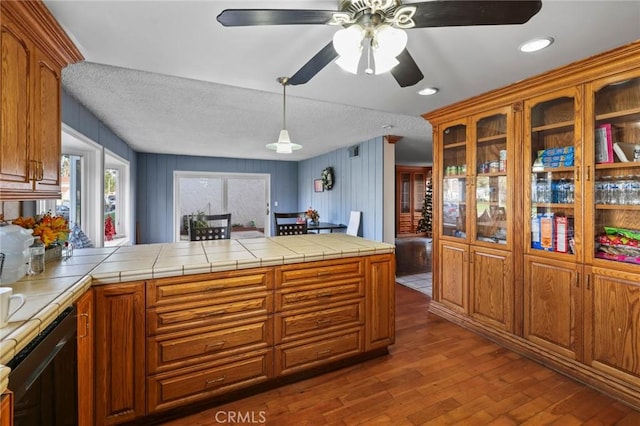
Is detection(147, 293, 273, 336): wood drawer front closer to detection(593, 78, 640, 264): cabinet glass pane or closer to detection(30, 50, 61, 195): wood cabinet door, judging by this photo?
detection(30, 50, 61, 195): wood cabinet door

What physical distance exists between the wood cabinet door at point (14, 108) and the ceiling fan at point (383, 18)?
3.21 ft

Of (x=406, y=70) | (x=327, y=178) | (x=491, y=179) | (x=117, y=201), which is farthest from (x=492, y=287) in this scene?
(x=117, y=201)

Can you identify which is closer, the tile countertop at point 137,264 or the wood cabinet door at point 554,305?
the tile countertop at point 137,264

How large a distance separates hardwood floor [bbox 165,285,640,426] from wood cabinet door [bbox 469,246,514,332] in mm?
311

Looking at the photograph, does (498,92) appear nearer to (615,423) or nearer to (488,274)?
(488,274)

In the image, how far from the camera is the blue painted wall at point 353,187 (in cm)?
497

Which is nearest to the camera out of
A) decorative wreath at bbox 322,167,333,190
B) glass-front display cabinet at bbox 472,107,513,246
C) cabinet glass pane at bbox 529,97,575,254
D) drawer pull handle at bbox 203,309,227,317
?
drawer pull handle at bbox 203,309,227,317

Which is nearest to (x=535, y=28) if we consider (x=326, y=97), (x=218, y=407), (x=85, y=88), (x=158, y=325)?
(x=326, y=97)

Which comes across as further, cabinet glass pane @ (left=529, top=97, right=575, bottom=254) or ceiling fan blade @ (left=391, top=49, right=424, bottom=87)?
cabinet glass pane @ (left=529, top=97, right=575, bottom=254)

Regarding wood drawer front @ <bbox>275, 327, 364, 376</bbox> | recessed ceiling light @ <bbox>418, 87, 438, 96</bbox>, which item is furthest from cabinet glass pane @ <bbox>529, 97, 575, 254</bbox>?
wood drawer front @ <bbox>275, 327, 364, 376</bbox>

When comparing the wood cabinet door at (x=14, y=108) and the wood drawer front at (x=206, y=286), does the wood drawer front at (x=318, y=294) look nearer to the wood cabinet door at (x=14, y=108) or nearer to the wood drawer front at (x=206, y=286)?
the wood drawer front at (x=206, y=286)

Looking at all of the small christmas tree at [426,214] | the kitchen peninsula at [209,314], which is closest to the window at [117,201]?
the kitchen peninsula at [209,314]

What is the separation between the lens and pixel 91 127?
11.4ft

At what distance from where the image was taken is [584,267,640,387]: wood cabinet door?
6.10 feet
